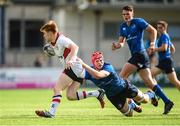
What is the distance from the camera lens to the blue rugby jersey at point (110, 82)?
16094mm

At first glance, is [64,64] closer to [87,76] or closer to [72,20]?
[87,76]

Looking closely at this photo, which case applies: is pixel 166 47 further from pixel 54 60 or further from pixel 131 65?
pixel 54 60

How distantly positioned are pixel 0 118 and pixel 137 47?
3.70 m

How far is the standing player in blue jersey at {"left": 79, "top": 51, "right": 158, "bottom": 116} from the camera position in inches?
625

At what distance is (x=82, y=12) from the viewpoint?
1911 inches

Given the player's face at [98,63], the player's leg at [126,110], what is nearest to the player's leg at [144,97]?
the player's leg at [126,110]

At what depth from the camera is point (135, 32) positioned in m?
17.9

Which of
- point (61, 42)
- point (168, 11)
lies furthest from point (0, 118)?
point (168, 11)

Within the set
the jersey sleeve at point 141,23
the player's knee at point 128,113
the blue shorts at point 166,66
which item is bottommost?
the player's knee at point 128,113

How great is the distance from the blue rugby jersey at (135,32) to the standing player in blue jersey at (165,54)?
1177mm

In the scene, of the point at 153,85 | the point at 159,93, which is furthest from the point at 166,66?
the point at 159,93

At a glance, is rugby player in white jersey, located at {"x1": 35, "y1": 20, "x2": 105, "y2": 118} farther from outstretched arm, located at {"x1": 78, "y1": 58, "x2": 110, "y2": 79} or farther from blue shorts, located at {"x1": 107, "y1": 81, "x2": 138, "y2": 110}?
blue shorts, located at {"x1": 107, "y1": 81, "x2": 138, "y2": 110}

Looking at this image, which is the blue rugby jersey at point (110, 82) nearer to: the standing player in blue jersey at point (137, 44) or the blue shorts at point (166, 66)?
the standing player in blue jersey at point (137, 44)

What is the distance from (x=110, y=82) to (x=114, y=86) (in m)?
0.16
